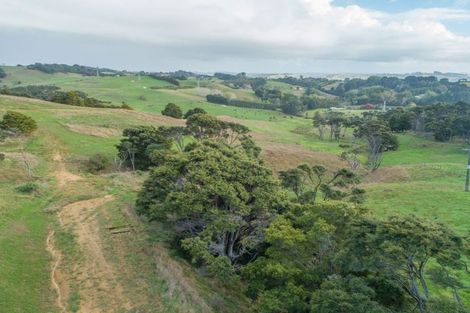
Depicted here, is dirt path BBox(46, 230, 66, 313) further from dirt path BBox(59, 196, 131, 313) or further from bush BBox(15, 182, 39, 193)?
bush BBox(15, 182, 39, 193)

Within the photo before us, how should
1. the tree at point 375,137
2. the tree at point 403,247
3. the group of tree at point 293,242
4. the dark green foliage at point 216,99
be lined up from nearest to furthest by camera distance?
1. the tree at point 403,247
2. the group of tree at point 293,242
3. the tree at point 375,137
4. the dark green foliage at point 216,99

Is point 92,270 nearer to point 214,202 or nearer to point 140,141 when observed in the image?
point 214,202

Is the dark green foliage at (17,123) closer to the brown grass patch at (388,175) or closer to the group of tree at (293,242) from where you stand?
the group of tree at (293,242)

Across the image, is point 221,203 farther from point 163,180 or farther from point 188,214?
point 163,180

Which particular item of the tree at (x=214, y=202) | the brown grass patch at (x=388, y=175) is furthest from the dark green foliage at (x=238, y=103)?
the tree at (x=214, y=202)

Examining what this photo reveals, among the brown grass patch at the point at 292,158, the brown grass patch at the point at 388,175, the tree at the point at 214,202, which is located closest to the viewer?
the tree at the point at 214,202

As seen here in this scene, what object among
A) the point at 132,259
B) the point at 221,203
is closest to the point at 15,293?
the point at 132,259
